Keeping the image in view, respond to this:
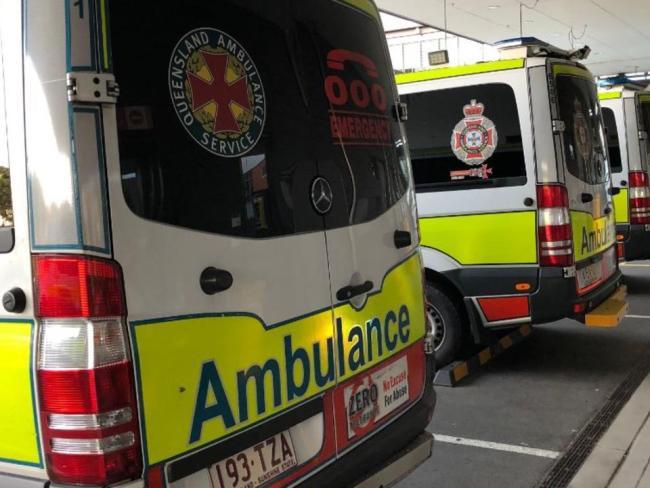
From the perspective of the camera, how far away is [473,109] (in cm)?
554

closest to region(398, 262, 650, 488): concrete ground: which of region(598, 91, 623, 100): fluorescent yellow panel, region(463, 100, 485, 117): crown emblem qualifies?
region(463, 100, 485, 117): crown emblem

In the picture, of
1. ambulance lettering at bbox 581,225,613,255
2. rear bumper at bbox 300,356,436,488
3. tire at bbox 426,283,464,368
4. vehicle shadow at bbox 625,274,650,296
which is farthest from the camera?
vehicle shadow at bbox 625,274,650,296

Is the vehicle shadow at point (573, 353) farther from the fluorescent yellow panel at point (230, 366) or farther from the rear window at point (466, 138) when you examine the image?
the fluorescent yellow panel at point (230, 366)

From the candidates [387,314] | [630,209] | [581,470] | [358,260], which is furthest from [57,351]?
[630,209]

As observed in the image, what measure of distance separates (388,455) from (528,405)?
2.57 m

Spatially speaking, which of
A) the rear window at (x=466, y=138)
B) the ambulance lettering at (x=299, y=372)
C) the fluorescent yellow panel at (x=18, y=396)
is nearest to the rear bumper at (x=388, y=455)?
the ambulance lettering at (x=299, y=372)

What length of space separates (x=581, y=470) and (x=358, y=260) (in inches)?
86.1

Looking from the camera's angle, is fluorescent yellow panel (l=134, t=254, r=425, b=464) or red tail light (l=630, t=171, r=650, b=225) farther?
red tail light (l=630, t=171, r=650, b=225)

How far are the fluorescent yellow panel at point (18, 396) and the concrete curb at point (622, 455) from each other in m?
2.90

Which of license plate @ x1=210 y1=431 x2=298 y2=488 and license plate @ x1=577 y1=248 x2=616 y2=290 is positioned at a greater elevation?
license plate @ x1=577 y1=248 x2=616 y2=290

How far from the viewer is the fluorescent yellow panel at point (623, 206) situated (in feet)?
28.5

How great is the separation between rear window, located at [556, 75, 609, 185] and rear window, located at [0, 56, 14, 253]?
4.29m

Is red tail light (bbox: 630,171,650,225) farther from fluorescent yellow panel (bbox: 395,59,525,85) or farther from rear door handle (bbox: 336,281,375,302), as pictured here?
rear door handle (bbox: 336,281,375,302)

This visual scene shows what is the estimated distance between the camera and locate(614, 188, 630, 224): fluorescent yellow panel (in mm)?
8688
